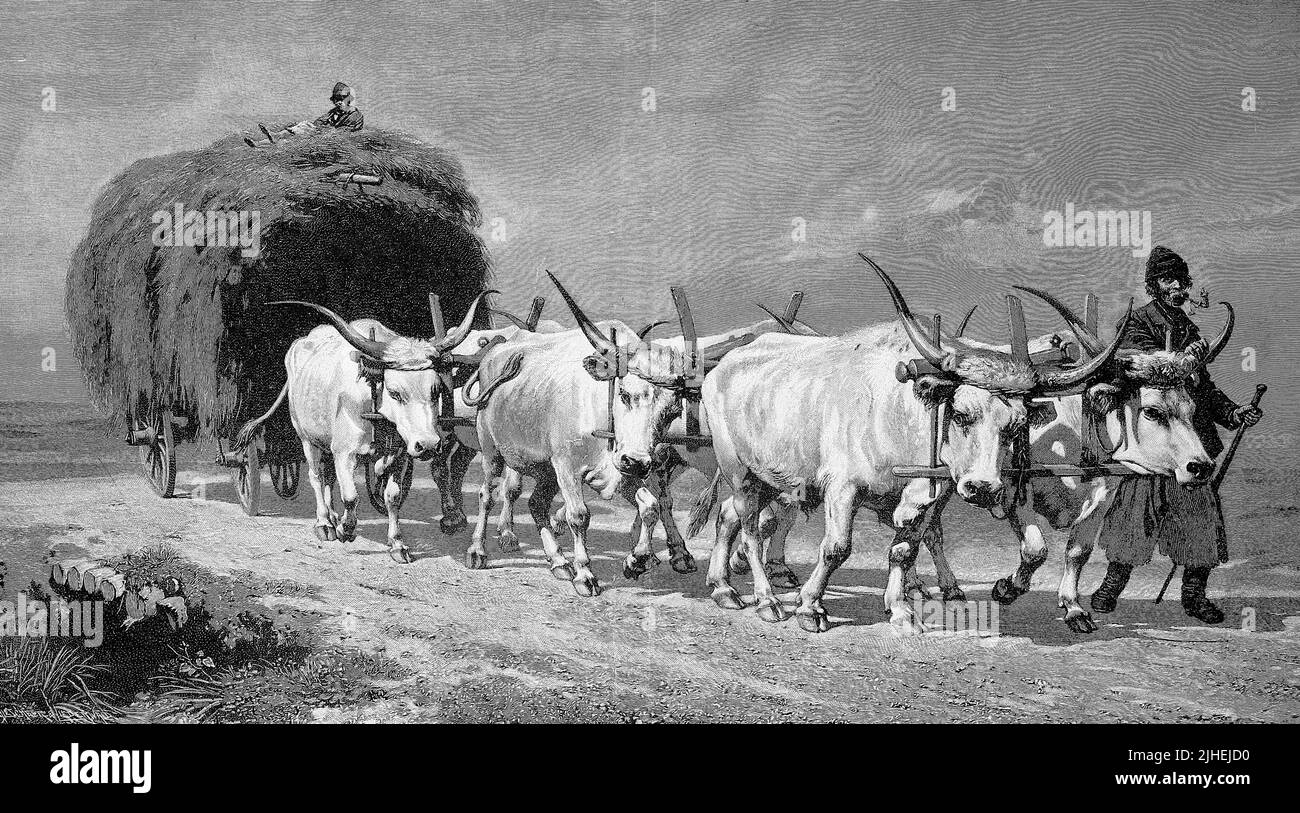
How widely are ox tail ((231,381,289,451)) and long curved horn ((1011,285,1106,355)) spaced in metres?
3.91

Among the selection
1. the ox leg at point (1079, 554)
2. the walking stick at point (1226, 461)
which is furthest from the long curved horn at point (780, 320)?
the walking stick at point (1226, 461)

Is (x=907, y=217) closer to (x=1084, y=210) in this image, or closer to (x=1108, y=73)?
(x=1084, y=210)

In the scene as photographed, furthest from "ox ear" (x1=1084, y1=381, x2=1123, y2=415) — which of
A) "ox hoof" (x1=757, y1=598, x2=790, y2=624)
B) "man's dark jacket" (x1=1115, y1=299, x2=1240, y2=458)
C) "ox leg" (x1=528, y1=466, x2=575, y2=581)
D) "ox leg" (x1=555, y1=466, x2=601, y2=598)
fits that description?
"ox leg" (x1=528, y1=466, x2=575, y2=581)

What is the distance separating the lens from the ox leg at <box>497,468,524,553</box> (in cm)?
600

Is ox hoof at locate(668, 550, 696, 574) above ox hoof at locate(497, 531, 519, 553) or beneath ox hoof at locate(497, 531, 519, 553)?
beneath

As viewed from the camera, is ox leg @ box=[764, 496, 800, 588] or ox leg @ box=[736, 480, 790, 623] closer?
ox leg @ box=[736, 480, 790, 623]

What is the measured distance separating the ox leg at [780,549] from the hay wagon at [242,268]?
2.06 meters

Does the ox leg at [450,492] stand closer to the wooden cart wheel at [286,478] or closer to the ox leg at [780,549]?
the wooden cart wheel at [286,478]

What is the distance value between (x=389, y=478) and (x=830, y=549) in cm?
240

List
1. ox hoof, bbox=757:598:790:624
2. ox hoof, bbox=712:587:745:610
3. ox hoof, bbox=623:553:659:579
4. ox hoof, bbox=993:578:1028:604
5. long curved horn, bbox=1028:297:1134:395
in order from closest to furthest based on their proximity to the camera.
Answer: long curved horn, bbox=1028:297:1134:395, ox hoof, bbox=993:578:1028:604, ox hoof, bbox=757:598:790:624, ox hoof, bbox=712:587:745:610, ox hoof, bbox=623:553:659:579

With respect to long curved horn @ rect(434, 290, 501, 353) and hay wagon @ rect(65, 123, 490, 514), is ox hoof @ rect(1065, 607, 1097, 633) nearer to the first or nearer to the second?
long curved horn @ rect(434, 290, 501, 353)

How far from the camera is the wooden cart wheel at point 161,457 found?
6.28 metres

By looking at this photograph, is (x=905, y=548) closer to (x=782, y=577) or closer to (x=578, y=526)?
(x=782, y=577)

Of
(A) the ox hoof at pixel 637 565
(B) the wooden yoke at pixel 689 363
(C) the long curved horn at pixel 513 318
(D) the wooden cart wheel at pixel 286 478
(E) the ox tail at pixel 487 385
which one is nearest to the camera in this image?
(B) the wooden yoke at pixel 689 363
